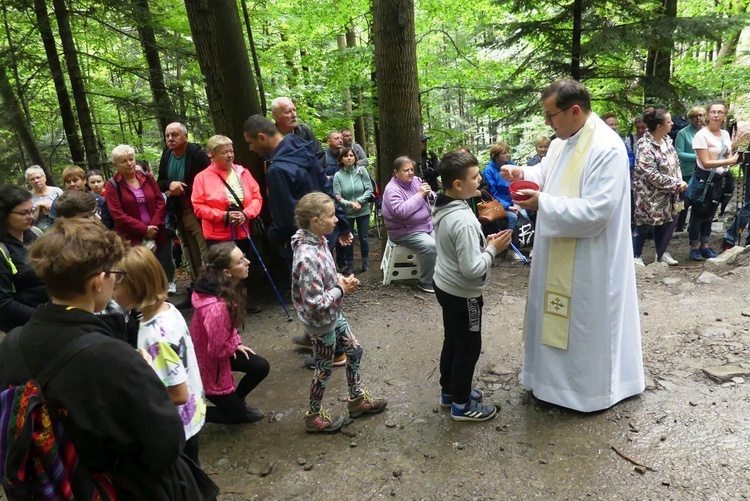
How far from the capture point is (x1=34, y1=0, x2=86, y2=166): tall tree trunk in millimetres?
8485

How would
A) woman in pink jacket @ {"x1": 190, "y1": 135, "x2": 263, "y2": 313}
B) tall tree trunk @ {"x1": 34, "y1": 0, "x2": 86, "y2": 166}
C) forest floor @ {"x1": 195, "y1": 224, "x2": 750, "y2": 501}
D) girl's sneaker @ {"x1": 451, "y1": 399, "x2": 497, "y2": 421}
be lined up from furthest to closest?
tall tree trunk @ {"x1": 34, "y1": 0, "x2": 86, "y2": 166} → woman in pink jacket @ {"x1": 190, "y1": 135, "x2": 263, "y2": 313} → girl's sneaker @ {"x1": 451, "y1": 399, "x2": 497, "y2": 421} → forest floor @ {"x1": 195, "y1": 224, "x2": 750, "y2": 501}

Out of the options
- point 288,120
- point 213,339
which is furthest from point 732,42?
point 213,339

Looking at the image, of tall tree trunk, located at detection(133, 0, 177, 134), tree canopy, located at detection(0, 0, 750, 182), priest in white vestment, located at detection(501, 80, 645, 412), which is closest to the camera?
priest in white vestment, located at detection(501, 80, 645, 412)

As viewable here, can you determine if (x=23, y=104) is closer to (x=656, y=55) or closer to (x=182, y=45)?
(x=182, y=45)

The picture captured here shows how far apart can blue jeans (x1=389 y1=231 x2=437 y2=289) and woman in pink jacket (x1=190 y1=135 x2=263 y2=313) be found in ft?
6.36

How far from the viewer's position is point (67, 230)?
1.60 m

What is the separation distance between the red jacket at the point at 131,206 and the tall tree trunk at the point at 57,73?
5.00m

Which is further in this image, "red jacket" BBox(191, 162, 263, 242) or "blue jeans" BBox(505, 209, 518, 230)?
"blue jeans" BBox(505, 209, 518, 230)

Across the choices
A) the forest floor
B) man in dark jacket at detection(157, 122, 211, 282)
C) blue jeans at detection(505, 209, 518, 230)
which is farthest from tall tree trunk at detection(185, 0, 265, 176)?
blue jeans at detection(505, 209, 518, 230)

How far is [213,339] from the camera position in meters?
3.28

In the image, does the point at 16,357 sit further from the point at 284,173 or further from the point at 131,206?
the point at 131,206

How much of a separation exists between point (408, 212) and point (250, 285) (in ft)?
7.36

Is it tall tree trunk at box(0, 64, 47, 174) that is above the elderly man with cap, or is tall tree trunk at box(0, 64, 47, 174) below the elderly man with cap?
above

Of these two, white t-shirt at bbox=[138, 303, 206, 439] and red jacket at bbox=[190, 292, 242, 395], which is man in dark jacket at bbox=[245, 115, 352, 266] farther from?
white t-shirt at bbox=[138, 303, 206, 439]
